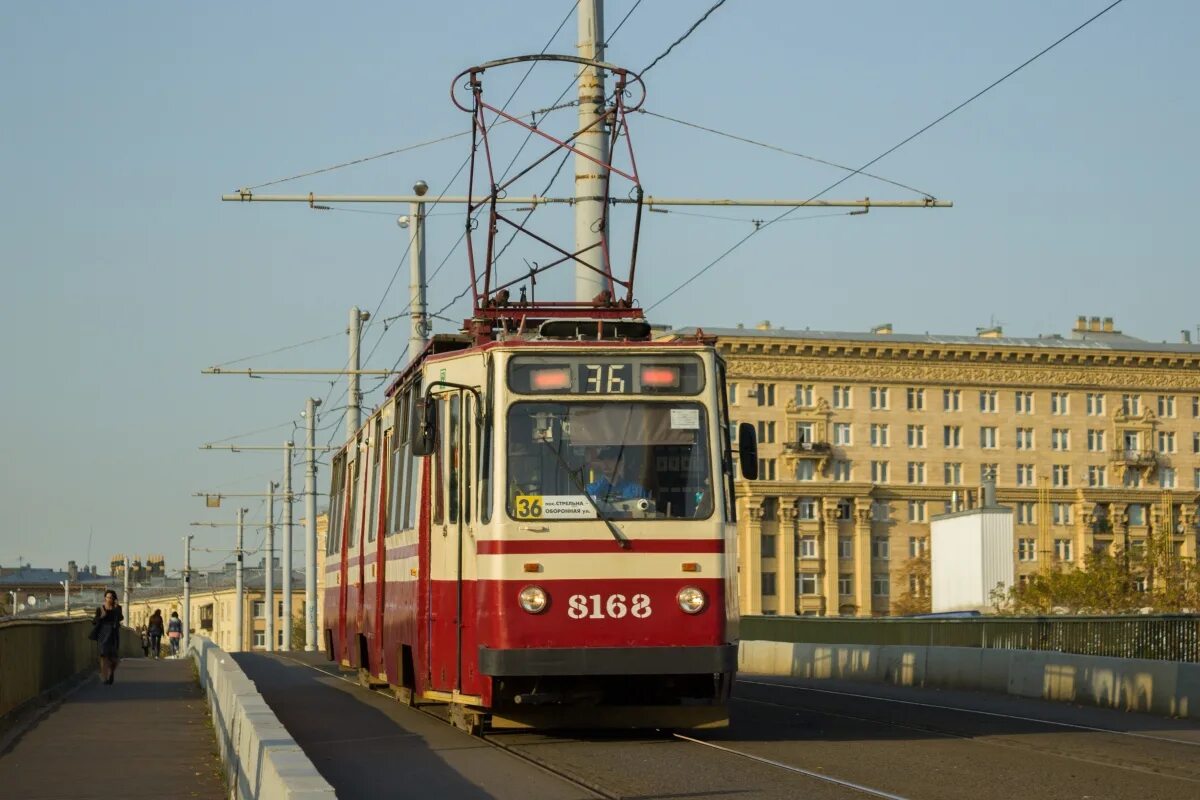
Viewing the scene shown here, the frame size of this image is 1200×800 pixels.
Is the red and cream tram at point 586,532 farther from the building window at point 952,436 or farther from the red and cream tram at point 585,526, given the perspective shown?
the building window at point 952,436

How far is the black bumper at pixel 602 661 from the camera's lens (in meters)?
14.9

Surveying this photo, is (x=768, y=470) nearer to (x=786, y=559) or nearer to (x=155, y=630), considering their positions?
(x=786, y=559)

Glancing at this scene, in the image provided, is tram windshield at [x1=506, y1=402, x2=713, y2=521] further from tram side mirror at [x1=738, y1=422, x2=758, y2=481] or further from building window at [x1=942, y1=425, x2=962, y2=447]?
building window at [x1=942, y1=425, x2=962, y2=447]

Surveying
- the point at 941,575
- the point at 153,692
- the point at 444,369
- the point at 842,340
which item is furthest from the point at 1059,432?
the point at 444,369

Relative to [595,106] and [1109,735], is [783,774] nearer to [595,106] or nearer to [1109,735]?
[1109,735]

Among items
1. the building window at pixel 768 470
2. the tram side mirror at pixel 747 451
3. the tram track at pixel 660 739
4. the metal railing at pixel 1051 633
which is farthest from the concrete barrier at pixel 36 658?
the building window at pixel 768 470

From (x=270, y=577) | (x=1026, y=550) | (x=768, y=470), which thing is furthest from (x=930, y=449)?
(x=270, y=577)

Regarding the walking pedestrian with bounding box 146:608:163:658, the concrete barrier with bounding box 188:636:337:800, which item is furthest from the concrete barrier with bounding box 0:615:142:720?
the walking pedestrian with bounding box 146:608:163:658

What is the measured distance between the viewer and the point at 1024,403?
121562mm

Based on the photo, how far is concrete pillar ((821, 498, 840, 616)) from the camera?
116m

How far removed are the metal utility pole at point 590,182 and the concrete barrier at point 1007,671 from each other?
706cm

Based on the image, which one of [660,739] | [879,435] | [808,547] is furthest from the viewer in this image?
[879,435]

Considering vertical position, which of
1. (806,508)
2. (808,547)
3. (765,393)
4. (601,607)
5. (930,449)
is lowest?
(601,607)

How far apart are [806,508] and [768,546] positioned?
3622 mm
